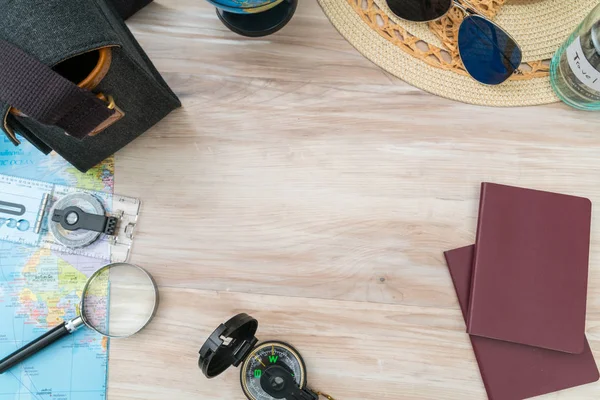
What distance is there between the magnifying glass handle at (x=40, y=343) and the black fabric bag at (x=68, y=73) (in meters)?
0.22

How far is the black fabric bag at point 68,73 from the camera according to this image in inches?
19.2

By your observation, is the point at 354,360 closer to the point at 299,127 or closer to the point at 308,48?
the point at 299,127

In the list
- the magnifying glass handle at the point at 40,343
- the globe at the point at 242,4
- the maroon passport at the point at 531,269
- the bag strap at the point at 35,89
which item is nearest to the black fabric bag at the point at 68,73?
the bag strap at the point at 35,89

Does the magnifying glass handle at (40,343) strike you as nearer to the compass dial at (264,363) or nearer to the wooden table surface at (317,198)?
the wooden table surface at (317,198)

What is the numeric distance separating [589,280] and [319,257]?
1.13ft

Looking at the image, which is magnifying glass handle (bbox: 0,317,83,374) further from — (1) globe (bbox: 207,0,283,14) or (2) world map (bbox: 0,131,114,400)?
(1) globe (bbox: 207,0,283,14)

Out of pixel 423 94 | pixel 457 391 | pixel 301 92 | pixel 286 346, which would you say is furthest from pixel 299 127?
pixel 457 391

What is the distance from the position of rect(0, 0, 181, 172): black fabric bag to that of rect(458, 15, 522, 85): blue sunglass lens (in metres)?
0.40

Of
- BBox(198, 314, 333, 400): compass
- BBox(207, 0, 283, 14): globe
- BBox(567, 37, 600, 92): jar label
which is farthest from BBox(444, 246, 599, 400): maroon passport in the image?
BBox(207, 0, 283, 14): globe

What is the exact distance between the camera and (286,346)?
66 cm

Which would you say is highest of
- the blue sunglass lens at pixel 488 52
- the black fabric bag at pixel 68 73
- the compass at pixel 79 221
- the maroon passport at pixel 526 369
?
the black fabric bag at pixel 68 73

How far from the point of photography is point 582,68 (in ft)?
2.07

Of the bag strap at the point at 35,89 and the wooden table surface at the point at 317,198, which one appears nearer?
the bag strap at the point at 35,89

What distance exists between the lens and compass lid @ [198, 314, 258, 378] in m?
0.60
